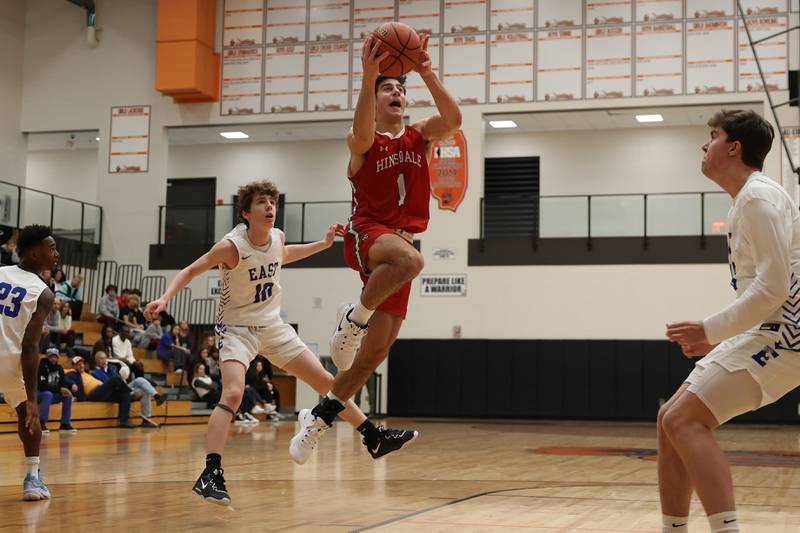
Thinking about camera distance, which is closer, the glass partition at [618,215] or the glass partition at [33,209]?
the glass partition at [618,215]

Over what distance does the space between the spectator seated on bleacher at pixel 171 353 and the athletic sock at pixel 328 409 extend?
12798mm

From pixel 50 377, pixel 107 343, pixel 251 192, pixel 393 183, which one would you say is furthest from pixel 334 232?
pixel 107 343

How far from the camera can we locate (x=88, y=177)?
25734mm

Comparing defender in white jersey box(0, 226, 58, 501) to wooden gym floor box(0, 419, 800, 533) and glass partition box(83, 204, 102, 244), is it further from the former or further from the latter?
glass partition box(83, 204, 102, 244)

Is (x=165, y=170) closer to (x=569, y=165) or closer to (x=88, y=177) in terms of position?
(x=88, y=177)

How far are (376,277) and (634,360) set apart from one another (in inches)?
600

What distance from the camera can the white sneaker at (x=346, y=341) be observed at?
17.8 feet

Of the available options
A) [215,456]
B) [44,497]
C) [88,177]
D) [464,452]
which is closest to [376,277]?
[215,456]

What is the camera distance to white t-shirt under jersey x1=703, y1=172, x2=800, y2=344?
333 centimetres

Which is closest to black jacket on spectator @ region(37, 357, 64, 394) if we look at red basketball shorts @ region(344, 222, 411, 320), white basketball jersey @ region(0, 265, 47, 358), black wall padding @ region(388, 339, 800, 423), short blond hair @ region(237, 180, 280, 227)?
white basketball jersey @ region(0, 265, 47, 358)

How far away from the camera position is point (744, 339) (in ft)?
11.6

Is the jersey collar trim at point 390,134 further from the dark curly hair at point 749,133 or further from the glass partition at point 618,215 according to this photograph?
the glass partition at point 618,215

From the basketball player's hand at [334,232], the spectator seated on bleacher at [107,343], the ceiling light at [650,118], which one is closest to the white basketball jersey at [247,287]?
the basketball player's hand at [334,232]

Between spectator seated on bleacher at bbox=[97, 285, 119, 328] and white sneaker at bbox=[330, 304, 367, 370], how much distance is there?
1288 centimetres
